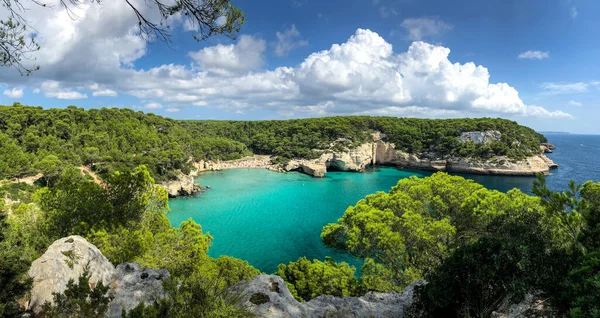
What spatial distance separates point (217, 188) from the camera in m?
40.4

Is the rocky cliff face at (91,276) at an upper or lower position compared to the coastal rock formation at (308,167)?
upper

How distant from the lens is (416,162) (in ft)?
196

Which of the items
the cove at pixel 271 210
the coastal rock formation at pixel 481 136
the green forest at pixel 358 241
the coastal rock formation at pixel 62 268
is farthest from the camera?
the coastal rock formation at pixel 481 136

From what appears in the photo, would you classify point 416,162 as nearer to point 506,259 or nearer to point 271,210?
point 271,210

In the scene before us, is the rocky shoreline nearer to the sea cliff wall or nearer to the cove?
the sea cliff wall

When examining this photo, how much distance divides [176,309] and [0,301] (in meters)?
2.69

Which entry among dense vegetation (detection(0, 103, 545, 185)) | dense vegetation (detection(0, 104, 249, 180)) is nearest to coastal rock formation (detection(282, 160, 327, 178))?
dense vegetation (detection(0, 103, 545, 185))

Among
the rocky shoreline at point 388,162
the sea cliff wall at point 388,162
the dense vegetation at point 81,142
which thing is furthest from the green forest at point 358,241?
the sea cliff wall at point 388,162

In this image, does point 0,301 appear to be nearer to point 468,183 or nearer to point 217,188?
point 468,183

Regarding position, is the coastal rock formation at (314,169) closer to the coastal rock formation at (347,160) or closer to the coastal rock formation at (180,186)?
the coastal rock formation at (347,160)

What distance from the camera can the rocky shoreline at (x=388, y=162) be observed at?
168 ft

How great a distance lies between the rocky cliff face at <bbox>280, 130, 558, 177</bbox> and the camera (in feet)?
168

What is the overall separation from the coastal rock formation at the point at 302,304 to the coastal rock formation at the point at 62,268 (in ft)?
10.3

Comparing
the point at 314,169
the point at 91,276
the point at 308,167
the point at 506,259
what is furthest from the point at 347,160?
the point at 91,276
